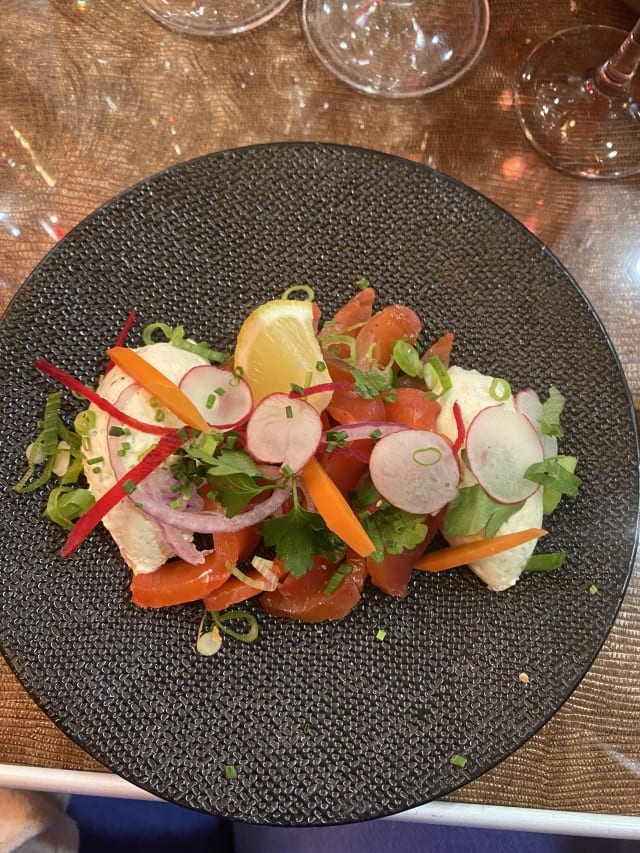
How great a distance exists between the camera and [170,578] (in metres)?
0.96

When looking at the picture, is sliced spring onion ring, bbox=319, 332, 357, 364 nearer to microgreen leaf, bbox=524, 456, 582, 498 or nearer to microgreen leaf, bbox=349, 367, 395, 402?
microgreen leaf, bbox=349, 367, 395, 402

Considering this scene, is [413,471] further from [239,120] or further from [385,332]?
[239,120]

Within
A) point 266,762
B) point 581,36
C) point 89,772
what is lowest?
point 89,772

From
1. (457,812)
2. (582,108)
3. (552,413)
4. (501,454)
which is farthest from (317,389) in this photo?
(582,108)

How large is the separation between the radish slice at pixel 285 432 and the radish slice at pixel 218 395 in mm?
40

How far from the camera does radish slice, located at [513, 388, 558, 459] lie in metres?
1.04

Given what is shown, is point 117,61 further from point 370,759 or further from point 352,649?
point 370,759

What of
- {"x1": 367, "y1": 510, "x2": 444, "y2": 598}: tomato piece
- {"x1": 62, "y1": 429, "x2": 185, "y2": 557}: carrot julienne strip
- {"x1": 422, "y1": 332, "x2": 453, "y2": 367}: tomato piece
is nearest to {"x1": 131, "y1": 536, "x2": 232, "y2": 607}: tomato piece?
{"x1": 62, "y1": 429, "x2": 185, "y2": 557}: carrot julienne strip

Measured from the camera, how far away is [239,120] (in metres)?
1.36

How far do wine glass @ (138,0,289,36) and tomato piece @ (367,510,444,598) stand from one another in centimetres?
114

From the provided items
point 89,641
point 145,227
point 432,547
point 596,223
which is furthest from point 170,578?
point 596,223

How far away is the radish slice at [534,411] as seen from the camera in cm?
104

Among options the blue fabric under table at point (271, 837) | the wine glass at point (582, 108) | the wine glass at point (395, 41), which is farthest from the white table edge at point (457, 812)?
the wine glass at point (395, 41)

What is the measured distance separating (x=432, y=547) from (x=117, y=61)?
1197 millimetres
